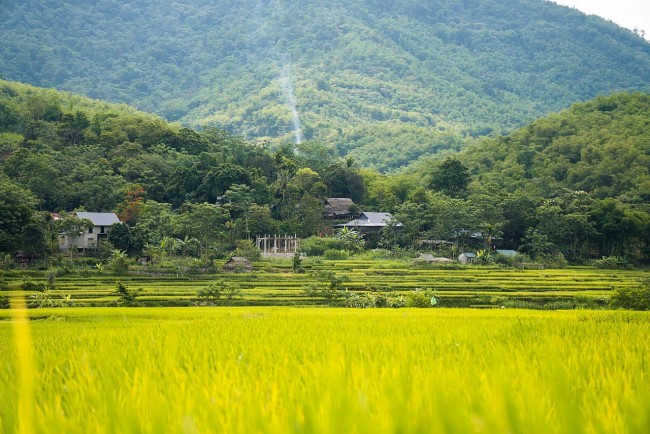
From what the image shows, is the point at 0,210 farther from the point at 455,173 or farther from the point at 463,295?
the point at 455,173

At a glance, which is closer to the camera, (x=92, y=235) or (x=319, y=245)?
(x=92, y=235)

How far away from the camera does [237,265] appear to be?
37844 millimetres

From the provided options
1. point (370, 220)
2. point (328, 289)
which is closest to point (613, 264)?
point (370, 220)

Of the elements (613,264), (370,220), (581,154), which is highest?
(581,154)

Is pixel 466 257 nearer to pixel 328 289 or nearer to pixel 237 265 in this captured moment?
pixel 237 265

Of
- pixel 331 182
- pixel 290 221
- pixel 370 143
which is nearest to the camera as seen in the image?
pixel 290 221

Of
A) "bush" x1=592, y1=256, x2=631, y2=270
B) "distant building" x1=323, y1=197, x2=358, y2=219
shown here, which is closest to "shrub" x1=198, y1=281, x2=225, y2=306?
"bush" x1=592, y1=256, x2=631, y2=270

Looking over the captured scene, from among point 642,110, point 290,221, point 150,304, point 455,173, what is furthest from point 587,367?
point 642,110

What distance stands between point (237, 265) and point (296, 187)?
21.1 metres

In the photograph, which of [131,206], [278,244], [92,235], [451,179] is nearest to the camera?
[92,235]

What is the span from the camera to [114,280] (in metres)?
32.8

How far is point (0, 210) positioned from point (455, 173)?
4042 cm

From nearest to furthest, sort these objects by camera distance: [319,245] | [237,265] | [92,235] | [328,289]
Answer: [328,289]
[237,265]
[92,235]
[319,245]

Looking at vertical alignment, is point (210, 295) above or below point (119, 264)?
below
